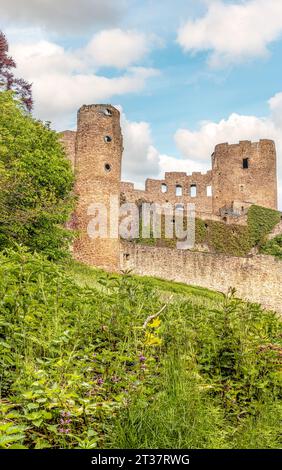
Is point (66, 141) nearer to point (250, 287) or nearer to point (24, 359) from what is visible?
point (250, 287)

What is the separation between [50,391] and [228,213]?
4801 centimetres

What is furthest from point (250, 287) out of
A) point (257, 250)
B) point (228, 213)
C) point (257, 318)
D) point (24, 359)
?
point (24, 359)

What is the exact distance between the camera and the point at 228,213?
5116cm

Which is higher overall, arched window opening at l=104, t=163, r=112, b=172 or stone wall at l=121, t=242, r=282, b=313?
arched window opening at l=104, t=163, r=112, b=172

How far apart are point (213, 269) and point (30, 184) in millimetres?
17692

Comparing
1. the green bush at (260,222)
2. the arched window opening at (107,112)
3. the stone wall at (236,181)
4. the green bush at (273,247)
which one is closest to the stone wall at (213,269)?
the arched window opening at (107,112)

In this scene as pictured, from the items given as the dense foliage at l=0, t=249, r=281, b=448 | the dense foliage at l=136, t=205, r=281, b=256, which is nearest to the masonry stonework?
the dense foliage at l=136, t=205, r=281, b=256

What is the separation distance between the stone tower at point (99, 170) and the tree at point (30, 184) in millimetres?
6006

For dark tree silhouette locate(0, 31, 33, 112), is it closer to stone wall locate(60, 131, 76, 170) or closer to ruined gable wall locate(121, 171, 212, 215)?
stone wall locate(60, 131, 76, 170)

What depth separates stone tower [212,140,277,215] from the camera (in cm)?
5703

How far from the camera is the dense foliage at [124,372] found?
406cm

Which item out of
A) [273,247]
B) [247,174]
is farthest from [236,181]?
[273,247]

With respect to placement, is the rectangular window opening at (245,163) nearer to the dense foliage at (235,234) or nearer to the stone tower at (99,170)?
the dense foliage at (235,234)

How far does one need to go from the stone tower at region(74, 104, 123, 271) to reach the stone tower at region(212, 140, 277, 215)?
89.0 ft
